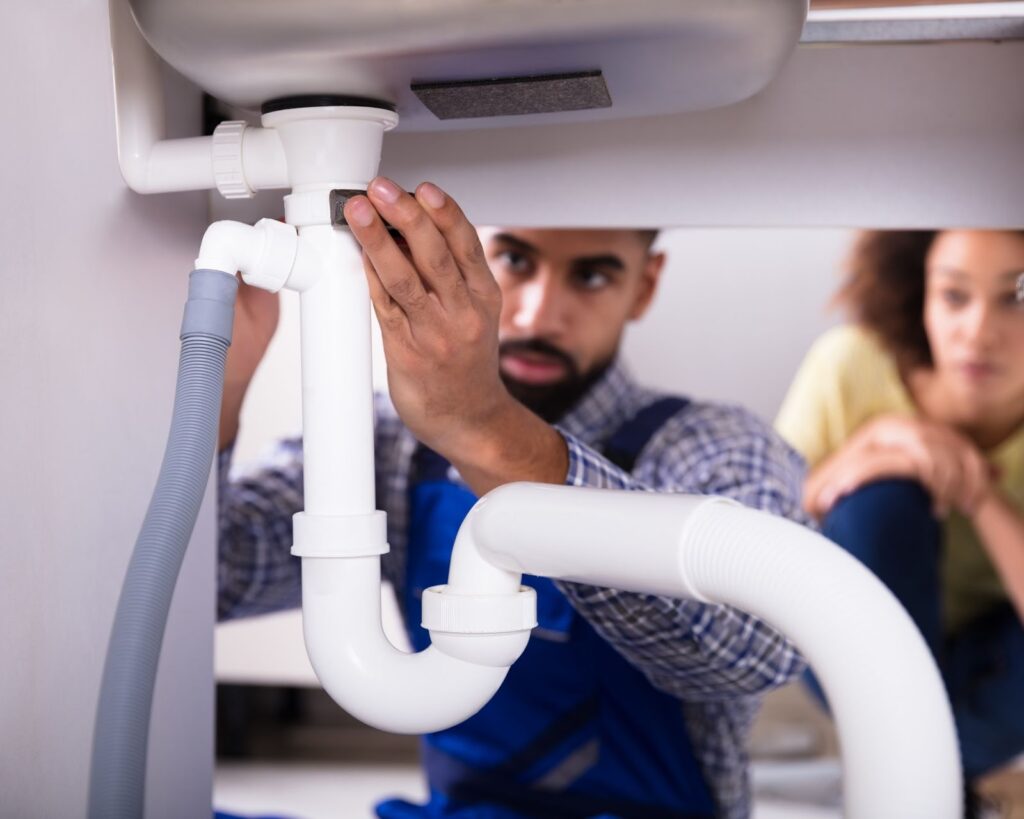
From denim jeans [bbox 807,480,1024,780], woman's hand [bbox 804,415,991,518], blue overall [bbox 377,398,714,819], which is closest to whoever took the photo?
blue overall [bbox 377,398,714,819]

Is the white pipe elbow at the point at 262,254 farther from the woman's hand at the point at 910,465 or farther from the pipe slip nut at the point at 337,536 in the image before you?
the woman's hand at the point at 910,465

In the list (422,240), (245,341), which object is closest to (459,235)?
(422,240)

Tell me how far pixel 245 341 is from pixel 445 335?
23 centimetres

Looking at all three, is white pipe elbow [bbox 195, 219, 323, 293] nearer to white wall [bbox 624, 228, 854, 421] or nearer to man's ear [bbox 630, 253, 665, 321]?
man's ear [bbox 630, 253, 665, 321]

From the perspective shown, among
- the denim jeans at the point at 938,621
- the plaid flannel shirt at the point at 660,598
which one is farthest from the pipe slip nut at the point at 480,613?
the denim jeans at the point at 938,621

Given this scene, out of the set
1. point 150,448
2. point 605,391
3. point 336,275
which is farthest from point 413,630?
point 336,275

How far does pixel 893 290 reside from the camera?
5.74ft

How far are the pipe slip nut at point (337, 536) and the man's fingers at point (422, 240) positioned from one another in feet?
0.31

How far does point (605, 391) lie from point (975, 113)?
62cm

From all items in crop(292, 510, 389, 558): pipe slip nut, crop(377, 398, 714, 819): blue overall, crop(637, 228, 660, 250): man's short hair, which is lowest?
crop(377, 398, 714, 819): blue overall

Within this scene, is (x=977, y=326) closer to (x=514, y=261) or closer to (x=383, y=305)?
(x=514, y=261)

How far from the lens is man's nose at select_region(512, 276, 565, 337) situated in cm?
114

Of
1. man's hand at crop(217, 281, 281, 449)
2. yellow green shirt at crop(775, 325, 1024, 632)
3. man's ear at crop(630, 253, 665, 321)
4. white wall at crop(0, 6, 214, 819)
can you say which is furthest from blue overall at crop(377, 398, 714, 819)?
yellow green shirt at crop(775, 325, 1024, 632)

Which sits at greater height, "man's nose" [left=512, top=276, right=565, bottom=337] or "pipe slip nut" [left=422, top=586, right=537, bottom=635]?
"man's nose" [left=512, top=276, right=565, bottom=337]
